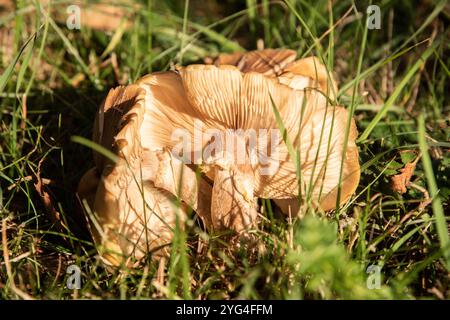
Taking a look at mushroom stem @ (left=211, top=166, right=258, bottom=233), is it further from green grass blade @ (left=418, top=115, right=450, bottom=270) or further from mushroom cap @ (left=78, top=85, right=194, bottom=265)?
green grass blade @ (left=418, top=115, right=450, bottom=270)

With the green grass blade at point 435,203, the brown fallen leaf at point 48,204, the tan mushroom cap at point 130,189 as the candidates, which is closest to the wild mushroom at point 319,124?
the green grass blade at point 435,203

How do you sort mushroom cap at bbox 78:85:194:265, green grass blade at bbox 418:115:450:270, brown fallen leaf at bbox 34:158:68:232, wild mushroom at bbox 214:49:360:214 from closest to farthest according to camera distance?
1. green grass blade at bbox 418:115:450:270
2. mushroom cap at bbox 78:85:194:265
3. wild mushroom at bbox 214:49:360:214
4. brown fallen leaf at bbox 34:158:68:232

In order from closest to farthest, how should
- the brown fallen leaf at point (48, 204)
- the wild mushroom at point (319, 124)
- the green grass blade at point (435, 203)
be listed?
1. the green grass blade at point (435, 203)
2. the wild mushroom at point (319, 124)
3. the brown fallen leaf at point (48, 204)

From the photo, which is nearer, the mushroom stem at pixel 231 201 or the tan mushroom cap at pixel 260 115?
the tan mushroom cap at pixel 260 115

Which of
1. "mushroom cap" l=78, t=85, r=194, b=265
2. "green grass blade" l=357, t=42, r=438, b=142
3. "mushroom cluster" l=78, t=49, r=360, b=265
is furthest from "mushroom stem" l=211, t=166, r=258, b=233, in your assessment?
"green grass blade" l=357, t=42, r=438, b=142

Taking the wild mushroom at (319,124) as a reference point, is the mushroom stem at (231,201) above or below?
below

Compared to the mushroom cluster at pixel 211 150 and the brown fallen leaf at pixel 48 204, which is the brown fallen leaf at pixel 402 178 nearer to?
the mushroom cluster at pixel 211 150

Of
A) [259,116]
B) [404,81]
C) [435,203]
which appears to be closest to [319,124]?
[259,116]
